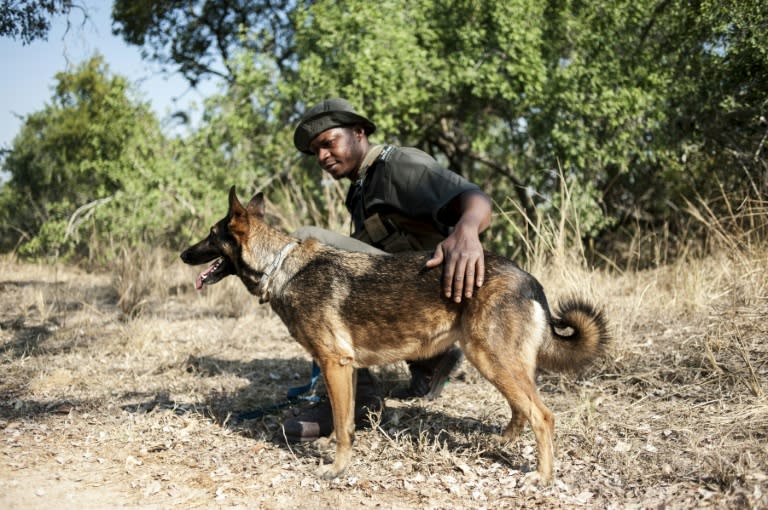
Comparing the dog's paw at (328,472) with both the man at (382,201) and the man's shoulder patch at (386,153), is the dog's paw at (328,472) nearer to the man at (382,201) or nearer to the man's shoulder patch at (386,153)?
the man at (382,201)

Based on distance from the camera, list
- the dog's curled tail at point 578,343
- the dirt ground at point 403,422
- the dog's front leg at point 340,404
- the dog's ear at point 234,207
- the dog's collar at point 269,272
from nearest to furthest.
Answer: the dirt ground at point 403,422, the dog's curled tail at point 578,343, the dog's front leg at point 340,404, the dog's ear at point 234,207, the dog's collar at point 269,272

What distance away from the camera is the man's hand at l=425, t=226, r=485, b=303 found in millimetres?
2965

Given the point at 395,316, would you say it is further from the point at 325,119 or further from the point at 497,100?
the point at 497,100

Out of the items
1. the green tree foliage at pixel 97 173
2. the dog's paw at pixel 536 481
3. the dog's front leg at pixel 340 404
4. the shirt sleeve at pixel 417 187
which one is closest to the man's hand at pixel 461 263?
the shirt sleeve at pixel 417 187

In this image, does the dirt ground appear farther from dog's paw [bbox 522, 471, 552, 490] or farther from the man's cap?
the man's cap

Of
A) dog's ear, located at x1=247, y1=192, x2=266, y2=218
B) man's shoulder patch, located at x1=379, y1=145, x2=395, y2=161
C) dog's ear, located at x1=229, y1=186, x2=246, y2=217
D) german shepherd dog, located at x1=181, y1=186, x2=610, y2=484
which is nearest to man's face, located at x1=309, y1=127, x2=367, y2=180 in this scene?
man's shoulder patch, located at x1=379, y1=145, x2=395, y2=161

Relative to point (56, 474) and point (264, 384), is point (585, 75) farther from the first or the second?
point (56, 474)

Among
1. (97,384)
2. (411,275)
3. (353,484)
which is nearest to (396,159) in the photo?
(411,275)

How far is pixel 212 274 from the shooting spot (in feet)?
12.3

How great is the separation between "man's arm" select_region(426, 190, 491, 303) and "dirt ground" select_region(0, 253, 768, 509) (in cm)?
100

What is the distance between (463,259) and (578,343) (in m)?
0.84

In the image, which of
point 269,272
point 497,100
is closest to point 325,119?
point 269,272

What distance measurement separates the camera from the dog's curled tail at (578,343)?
3152 millimetres

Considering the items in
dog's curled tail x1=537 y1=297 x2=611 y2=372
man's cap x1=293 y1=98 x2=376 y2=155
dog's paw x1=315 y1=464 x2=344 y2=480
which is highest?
man's cap x1=293 y1=98 x2=376 y2=155
